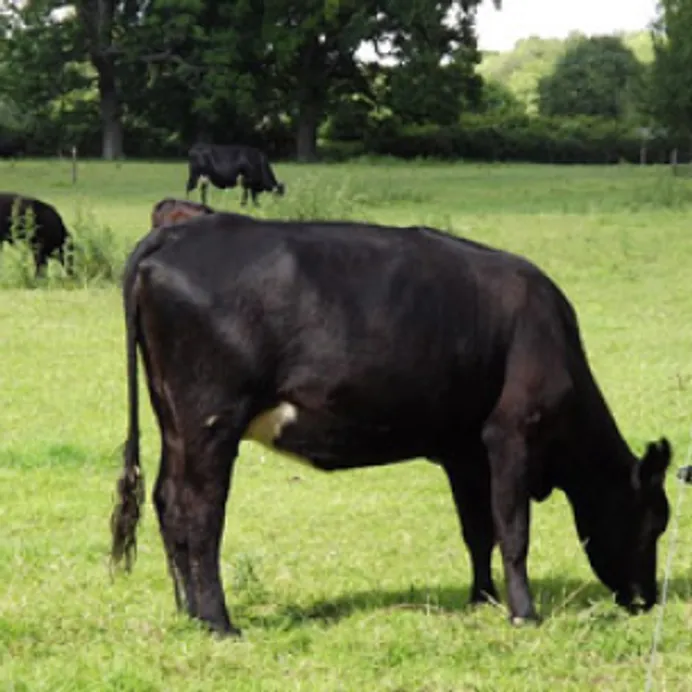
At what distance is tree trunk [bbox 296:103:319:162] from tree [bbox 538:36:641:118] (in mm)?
29802

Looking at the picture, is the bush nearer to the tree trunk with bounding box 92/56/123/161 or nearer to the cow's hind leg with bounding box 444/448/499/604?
the tree trunk with bounding box 92/56/123/161

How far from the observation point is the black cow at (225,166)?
35562mm

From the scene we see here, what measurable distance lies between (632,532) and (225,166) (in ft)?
105

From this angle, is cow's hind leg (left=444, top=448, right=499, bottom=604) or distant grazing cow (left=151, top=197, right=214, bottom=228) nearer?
cow's hind leg (left=444, top=448, right=499, bottom=604)

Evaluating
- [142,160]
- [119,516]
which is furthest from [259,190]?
[119,516]

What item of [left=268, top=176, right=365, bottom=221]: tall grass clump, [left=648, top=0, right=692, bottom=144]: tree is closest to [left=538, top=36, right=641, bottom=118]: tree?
[left=648, top=0, right=692, bottom=144]: tree

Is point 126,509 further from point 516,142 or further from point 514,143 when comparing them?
point 514,143

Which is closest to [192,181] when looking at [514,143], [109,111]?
[109,111]

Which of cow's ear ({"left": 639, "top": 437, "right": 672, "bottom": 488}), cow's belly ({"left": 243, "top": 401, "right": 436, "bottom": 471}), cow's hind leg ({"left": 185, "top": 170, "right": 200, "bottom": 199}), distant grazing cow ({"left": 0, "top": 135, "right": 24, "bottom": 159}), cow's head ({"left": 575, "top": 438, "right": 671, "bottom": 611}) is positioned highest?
cow's belly ({"left": 243, "top": 401, "right": 436, "bottom": 471})

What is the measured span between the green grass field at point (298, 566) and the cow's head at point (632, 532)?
15 centimetres

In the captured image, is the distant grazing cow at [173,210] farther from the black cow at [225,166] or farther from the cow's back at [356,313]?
the black cow at [225,166]

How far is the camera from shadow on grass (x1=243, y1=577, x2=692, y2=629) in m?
6.03

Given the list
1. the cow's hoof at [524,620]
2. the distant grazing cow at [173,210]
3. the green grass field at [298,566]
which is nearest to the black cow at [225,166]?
the distant grazing cow at [173,210]

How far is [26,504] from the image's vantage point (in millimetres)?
8523
